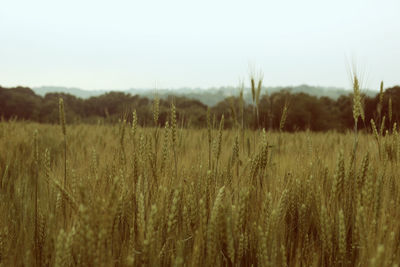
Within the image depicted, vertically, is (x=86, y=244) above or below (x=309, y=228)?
above

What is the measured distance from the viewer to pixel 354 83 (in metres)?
1.32

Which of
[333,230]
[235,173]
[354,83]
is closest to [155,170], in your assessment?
[235,173]

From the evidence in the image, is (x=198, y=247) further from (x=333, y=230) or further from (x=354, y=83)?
(x=354, y=83)

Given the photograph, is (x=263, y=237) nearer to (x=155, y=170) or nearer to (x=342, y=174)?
(x=342, y=174)

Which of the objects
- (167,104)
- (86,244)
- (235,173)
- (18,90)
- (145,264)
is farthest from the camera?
(18,90)

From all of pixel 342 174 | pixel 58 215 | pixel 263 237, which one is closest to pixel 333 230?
pixel 342 174

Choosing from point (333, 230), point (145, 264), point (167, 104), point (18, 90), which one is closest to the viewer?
point (145, 264)

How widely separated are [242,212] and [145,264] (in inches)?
13.5

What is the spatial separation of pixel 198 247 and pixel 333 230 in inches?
22.2

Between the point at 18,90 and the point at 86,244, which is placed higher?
the point at 18,90

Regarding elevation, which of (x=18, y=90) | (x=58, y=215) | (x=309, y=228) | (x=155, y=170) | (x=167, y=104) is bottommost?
(x=309, y=228)

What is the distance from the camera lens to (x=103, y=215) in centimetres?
73

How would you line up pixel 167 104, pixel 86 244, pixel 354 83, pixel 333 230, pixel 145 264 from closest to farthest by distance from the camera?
pixel 86 244 → pixel 145 264 → pixel 333 230 → pixel 354 83 → pixel 167 104

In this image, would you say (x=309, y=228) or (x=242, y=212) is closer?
(x=242, y=212)
